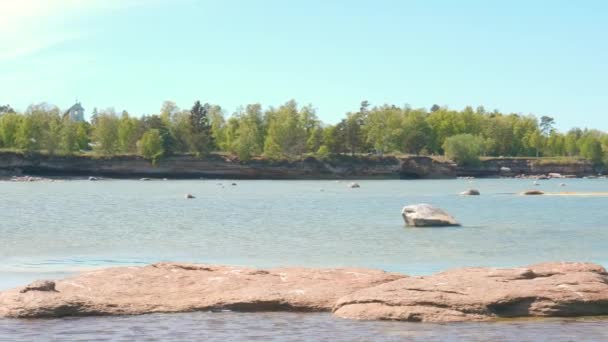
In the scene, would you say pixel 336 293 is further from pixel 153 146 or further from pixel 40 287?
pixel 153 146

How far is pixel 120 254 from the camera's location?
33.2 m

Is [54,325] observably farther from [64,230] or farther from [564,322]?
[64,230]

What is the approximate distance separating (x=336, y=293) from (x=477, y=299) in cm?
287

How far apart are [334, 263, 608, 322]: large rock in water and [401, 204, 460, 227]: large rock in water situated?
87.4 feet

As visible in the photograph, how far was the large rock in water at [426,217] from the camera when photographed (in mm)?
44656

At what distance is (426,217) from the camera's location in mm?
44594

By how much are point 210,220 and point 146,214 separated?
26.2 feet

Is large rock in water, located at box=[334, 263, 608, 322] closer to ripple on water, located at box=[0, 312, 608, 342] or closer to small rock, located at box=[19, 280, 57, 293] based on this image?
ripple on water, located at box=[0, 312, 608, 342]

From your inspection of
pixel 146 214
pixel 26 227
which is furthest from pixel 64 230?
pixel 146 214

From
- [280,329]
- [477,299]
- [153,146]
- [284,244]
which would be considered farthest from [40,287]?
[153,146]

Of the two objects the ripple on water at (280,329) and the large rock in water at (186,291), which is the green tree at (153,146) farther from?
the ripple on water at (280,329)

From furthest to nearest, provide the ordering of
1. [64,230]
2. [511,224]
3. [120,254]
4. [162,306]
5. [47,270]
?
[511,224] → [64,230] → [120,254] → [47,270] → [162,306]

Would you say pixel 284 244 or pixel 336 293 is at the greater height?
pixel 336 293

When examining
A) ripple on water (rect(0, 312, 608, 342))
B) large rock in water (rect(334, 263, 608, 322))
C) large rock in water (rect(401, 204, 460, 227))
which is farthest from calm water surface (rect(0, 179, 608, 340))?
large rock in water (rect(401, 204, 460, 227))
